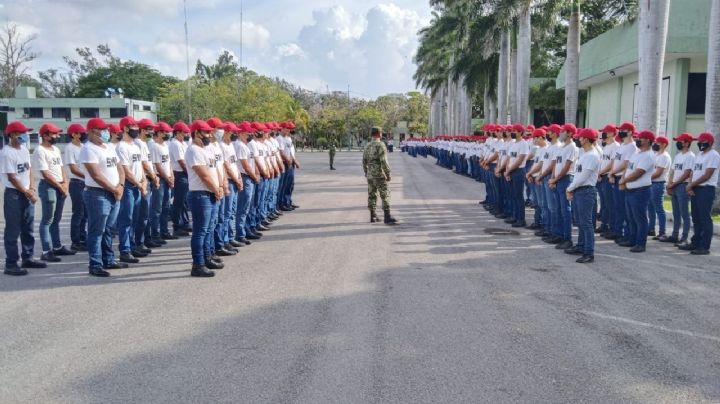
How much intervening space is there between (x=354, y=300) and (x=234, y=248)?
3.63 metres

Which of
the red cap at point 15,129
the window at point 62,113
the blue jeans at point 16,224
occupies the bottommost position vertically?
the blue jeans at point 16,224

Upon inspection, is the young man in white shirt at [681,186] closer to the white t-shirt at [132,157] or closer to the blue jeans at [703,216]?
the blue jeans at [703,216]

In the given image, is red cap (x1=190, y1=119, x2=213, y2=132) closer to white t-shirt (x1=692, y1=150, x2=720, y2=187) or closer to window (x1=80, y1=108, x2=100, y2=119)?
white t-shirt (x1=692, y1=150, x2=720, y2=187)

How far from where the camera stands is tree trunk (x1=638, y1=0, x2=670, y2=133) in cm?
1572

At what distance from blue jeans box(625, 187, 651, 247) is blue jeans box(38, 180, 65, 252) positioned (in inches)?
368

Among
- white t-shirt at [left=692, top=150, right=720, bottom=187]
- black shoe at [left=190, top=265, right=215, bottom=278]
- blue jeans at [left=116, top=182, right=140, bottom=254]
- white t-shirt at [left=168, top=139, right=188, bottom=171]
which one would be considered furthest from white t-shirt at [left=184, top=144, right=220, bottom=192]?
white t-shirt at [left=692, top=150, right=720, bottom=187]

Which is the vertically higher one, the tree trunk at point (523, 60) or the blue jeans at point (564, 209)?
the tree trunk at point (523, 60)

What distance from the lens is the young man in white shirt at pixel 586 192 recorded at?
29.1 ft

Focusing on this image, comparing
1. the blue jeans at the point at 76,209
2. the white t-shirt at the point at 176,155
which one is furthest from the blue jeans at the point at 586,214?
the blue jeans at the point at 76,209

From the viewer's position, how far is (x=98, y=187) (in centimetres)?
798

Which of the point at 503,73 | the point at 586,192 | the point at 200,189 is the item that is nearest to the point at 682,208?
the point at 586,192

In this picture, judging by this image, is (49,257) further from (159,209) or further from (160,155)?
(160,155)

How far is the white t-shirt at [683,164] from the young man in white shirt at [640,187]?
2.29 feet

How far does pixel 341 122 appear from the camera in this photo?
7381 centimetres
